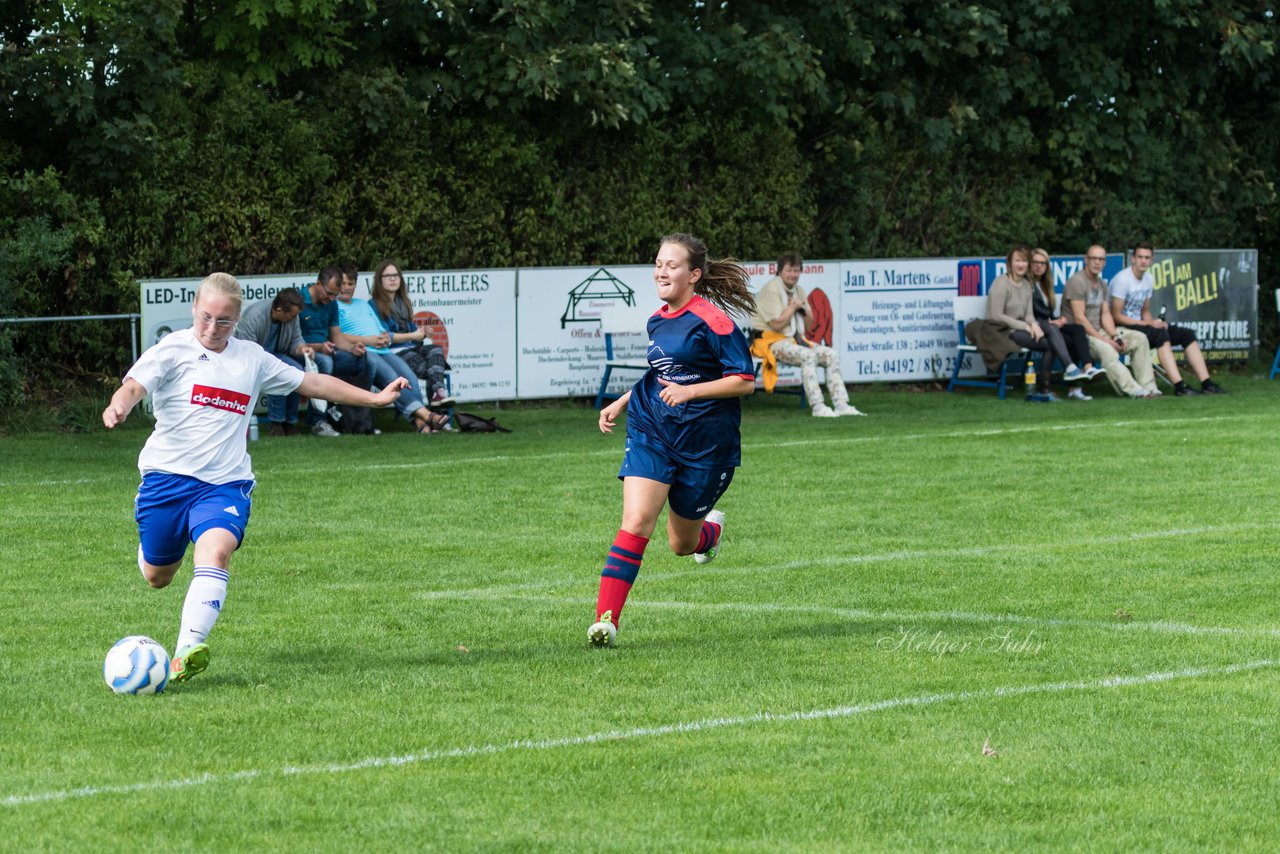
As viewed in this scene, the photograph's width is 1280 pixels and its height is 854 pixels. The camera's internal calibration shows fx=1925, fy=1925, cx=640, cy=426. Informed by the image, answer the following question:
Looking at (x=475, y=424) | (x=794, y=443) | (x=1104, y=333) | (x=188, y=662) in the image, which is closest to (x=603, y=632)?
(x=188, y=662)

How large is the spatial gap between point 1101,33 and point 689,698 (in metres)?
20.9

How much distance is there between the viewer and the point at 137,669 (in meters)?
6.55

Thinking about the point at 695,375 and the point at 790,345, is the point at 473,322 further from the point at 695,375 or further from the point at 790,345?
the point at 695,375

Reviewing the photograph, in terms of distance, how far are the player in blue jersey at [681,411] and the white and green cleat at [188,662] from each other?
1.72 m

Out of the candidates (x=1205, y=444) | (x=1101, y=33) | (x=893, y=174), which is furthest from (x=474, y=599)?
(x=1101, y=33)

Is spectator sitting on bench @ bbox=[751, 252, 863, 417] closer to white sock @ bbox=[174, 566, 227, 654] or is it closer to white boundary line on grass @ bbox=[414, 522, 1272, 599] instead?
white boundary line on grass @ bbox=[414, 522, 1272, 599]

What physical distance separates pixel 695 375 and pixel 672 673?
1.46 m

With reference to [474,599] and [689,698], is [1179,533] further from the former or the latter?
[689,698]

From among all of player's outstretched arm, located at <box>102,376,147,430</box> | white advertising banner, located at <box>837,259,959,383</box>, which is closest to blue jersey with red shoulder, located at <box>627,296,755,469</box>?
player's outstretched arm, located at <box>102,376,147,430</box>

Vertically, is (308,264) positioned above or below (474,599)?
above

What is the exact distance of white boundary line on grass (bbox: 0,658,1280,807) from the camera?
209 inches

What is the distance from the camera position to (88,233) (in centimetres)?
1812

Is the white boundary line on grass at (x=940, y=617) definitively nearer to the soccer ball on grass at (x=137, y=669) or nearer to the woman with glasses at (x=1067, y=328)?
the soccer ball on grass at (x=137, y=669)

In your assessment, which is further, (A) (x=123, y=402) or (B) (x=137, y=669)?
(A) (x=123, y=402)
